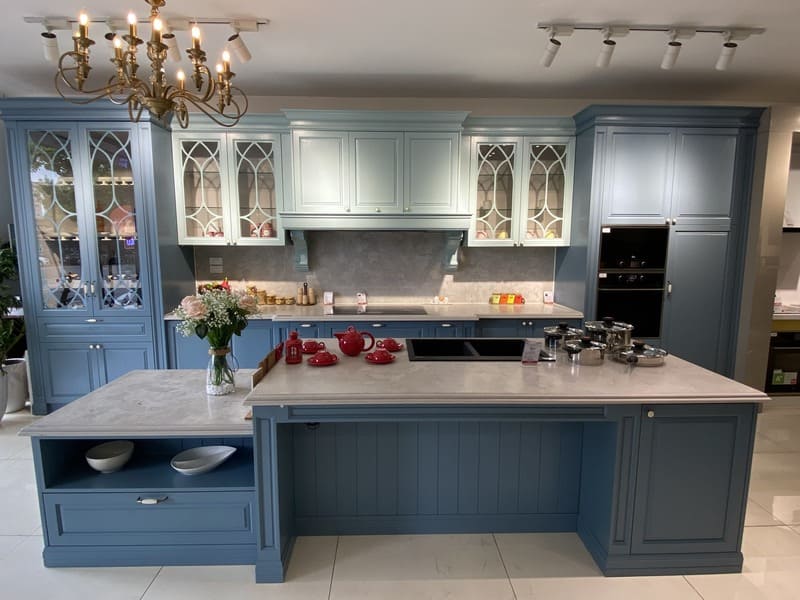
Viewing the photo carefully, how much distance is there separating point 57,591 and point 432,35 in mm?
3398

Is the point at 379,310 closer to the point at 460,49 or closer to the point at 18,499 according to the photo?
the point at 460,49

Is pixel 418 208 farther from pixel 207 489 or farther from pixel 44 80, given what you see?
pixel 44 80

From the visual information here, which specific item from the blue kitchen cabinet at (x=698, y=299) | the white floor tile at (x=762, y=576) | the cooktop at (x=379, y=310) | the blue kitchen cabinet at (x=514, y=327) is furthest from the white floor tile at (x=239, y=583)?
the blue kitchen cabinet at (x=698, y=299)

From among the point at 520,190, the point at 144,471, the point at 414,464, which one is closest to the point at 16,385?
the point at 144,471

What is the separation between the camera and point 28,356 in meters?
3.60

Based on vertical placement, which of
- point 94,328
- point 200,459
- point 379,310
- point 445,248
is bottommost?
point 200,459

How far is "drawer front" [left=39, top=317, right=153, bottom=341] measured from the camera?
358 centimetres

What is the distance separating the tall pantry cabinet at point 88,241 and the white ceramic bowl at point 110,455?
1681 mm

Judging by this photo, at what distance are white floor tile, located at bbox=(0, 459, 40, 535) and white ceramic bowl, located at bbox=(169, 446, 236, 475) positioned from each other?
3.20 ft

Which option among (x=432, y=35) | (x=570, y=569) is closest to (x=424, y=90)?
(x=432, y=35)

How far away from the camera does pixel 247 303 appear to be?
6.80ft

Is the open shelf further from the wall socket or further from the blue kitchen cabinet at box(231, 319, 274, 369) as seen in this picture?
the wall socket

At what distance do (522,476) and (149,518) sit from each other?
5.58 feet

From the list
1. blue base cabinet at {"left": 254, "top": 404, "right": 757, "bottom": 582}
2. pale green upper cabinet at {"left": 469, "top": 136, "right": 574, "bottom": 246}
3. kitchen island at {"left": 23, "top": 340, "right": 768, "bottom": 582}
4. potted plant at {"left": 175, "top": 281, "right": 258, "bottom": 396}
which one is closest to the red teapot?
kitchen island at {"left": 23, "top": 340, "right": 768, "bottom": 582}
